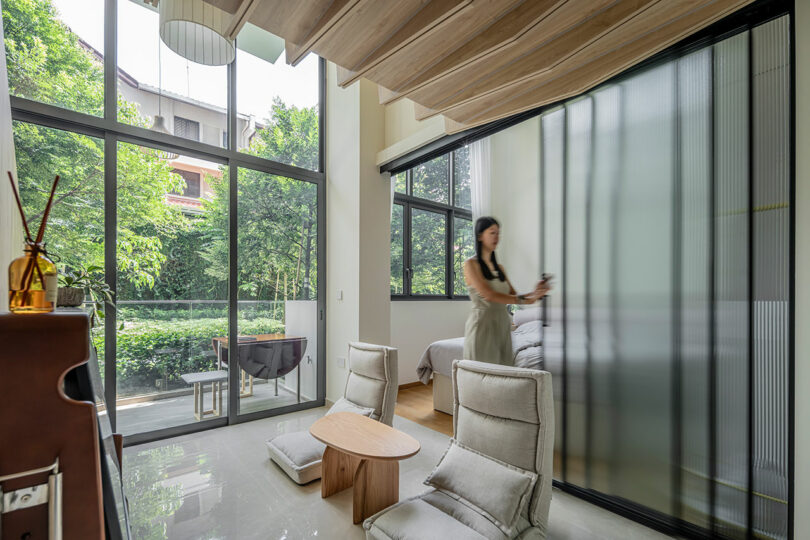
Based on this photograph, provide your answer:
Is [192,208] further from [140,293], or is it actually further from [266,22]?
[266,22]

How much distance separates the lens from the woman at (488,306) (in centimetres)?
258

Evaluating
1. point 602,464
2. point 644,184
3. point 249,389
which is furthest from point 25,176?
point 602,464

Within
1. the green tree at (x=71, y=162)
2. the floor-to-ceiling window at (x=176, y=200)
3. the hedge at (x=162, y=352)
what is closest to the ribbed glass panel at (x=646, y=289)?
the floor-to-ceiling window at (x=176, y=200)

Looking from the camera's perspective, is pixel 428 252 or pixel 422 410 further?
pixel 428 252

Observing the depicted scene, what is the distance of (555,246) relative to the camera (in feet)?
8.46

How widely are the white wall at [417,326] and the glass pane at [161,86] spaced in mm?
2912

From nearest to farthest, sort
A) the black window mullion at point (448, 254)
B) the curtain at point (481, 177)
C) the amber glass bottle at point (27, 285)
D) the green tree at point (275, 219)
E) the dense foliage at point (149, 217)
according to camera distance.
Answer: the amber glass bottle at point (27, 285) → the dense foliage at point (149, 217) → the curtain at point (481, 177) → the green tree at point (275, 219) → the black window mullion at point (448, 254)

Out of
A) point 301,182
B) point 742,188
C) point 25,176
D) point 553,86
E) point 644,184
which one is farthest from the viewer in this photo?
point 301,182

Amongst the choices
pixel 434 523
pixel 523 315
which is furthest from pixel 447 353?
pixel 434 523

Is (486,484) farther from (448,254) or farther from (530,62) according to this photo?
(448,254)

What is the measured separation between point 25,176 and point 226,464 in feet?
8.33

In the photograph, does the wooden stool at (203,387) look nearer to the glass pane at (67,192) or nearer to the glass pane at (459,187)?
the glass pane at (67,192)

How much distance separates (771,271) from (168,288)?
4.07 metres

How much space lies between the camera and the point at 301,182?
4.20 meters
